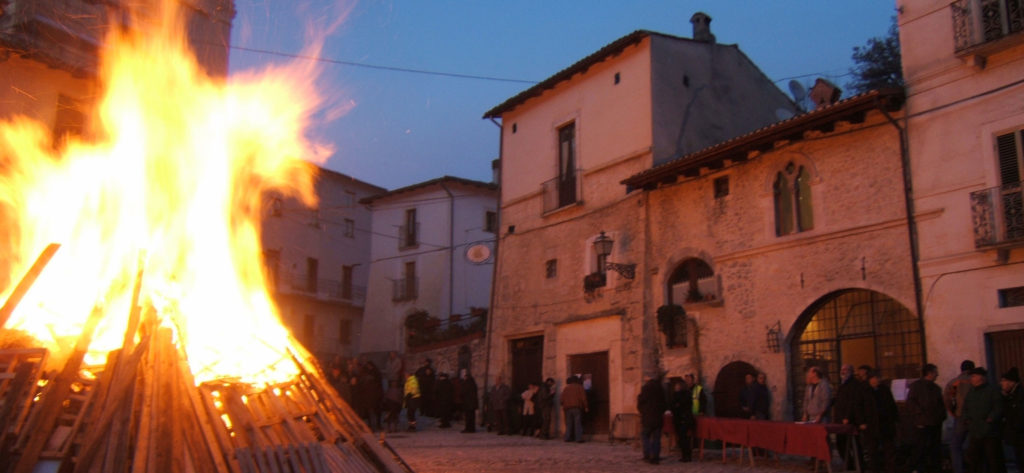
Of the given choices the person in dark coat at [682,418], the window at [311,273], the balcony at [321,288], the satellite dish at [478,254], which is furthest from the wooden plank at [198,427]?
the window at [311,273]

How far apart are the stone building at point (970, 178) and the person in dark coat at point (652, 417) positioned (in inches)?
167

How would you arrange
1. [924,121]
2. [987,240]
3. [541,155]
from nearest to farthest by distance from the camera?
[987,240]
[924,121]
[541,155]

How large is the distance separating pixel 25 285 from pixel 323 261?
3427cm

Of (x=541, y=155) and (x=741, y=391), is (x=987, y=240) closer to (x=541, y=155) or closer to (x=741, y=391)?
(x=741, y=391)

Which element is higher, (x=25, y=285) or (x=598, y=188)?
(x=598, y=188)

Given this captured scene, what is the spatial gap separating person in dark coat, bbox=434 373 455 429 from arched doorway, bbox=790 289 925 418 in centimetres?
972

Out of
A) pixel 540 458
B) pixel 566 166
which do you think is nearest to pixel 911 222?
pixel 540 458

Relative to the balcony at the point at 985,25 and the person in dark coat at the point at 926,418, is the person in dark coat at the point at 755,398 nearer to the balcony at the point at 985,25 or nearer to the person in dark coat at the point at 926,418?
the person in dark coat at the point at 926,418

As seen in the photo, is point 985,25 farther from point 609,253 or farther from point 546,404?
point 546,404

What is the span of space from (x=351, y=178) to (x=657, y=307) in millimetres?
27492

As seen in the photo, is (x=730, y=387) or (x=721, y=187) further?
(x=721, y=187)

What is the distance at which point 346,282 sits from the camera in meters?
43.8

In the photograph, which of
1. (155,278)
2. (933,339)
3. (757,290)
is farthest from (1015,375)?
(155,278)

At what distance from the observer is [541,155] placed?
23359 millimetres
